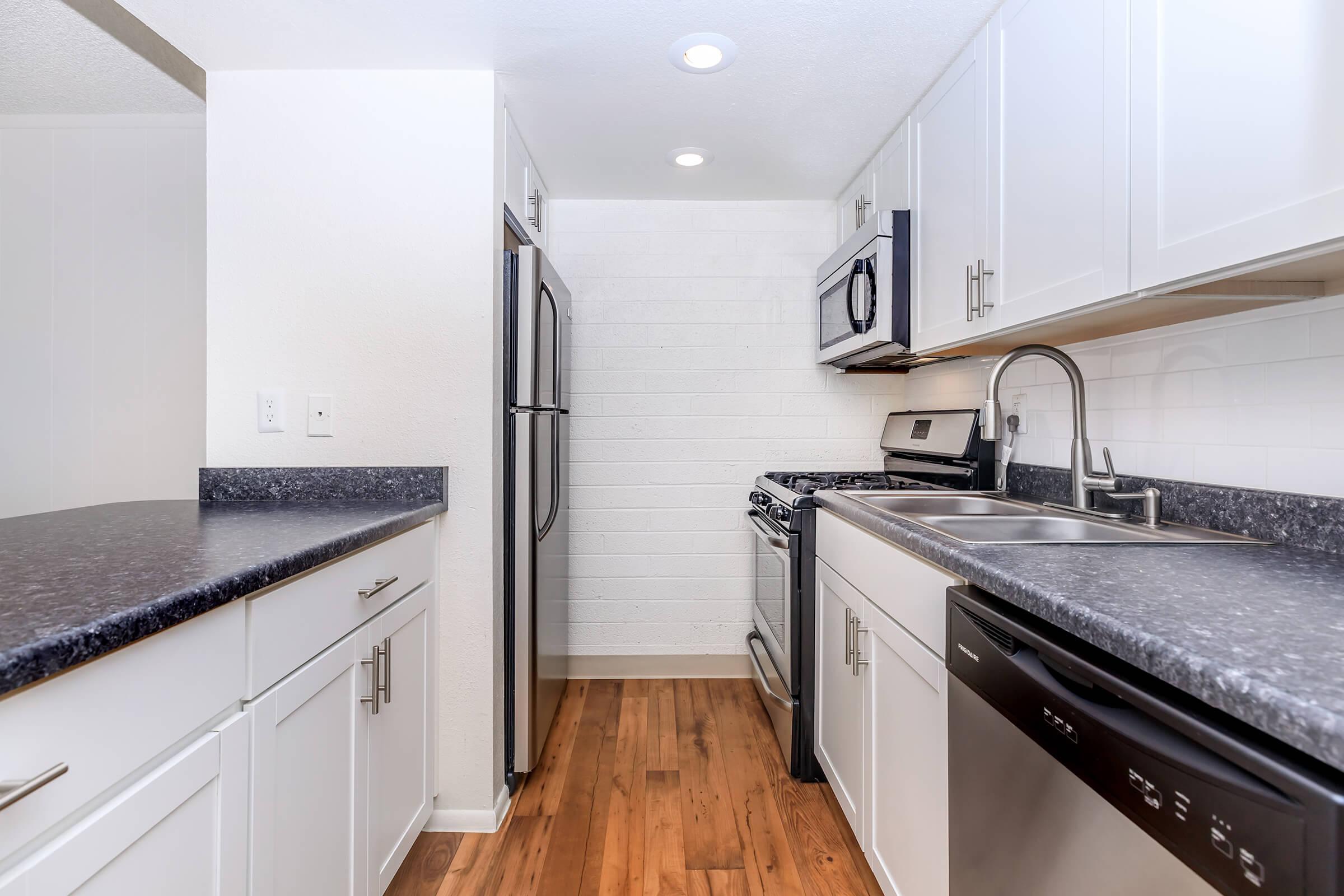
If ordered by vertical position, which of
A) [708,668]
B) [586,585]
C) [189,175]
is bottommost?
[708,668]

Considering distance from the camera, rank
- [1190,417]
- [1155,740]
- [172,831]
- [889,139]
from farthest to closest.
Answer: [889,139] → [1190,417] → [172,831] → [1155,740]

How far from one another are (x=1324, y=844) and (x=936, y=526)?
1.07m

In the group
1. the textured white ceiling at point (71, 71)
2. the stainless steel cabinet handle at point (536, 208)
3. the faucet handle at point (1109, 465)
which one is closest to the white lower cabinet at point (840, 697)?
the faucet handle at point (1109, 465)

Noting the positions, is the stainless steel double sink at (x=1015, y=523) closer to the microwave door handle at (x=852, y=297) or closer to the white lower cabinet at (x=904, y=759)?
the white lower cabinet at (x=904, y=759)

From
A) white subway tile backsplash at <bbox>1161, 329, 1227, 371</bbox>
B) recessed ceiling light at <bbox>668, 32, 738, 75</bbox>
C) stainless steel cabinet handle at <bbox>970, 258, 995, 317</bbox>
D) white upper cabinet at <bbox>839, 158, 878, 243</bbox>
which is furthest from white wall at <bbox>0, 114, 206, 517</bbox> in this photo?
white subway tile backsplash at <bbox>1161, 329, 1227, 371</bbox>

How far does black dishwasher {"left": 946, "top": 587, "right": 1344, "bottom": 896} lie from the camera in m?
0.52

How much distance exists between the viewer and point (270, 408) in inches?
74.2

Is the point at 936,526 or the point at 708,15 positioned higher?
the point at 708,15

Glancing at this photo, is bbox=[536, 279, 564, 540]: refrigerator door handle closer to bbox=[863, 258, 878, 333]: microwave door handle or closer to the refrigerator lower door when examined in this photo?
the refrigerator lower door

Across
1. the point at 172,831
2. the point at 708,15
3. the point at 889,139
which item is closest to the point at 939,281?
the point at 889,139

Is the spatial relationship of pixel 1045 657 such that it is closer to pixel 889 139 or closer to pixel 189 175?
pixel 889 139

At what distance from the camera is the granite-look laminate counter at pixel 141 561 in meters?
0.67

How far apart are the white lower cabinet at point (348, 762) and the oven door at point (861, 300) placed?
1.66m

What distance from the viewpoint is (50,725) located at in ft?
2.13
